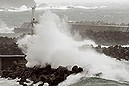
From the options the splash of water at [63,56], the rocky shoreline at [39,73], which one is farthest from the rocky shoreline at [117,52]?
the rocky shoreline at [39,73]

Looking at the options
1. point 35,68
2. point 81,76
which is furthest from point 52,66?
point 81,76

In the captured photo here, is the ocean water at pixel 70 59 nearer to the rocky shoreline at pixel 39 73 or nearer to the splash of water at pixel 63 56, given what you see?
the splash of water at pixel 63 56

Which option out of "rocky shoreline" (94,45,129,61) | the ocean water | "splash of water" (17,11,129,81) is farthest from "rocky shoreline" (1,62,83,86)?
"rocky shoreline" (94,45,129,61)

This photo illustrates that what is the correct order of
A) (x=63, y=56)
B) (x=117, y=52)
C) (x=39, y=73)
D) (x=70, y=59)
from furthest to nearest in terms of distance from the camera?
(x=117, y=52) → (x=63, y=56) → (x=70, y=59) → (x=39, y=73)

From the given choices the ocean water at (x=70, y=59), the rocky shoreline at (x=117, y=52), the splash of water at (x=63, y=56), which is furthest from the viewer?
the rocky shoreline at (x=117, y=52)

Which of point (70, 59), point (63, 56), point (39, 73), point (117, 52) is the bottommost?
point (39, 73)

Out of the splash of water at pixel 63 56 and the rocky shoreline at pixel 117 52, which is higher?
the splash of water at pixel 63 56

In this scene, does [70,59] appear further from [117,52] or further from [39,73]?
[117,52]

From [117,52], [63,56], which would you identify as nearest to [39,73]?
[63,56]

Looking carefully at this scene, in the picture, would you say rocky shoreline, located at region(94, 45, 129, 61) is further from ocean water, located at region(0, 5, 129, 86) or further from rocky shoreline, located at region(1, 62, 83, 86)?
rocky shoreline, located at region(1, 62, 83, 86)
